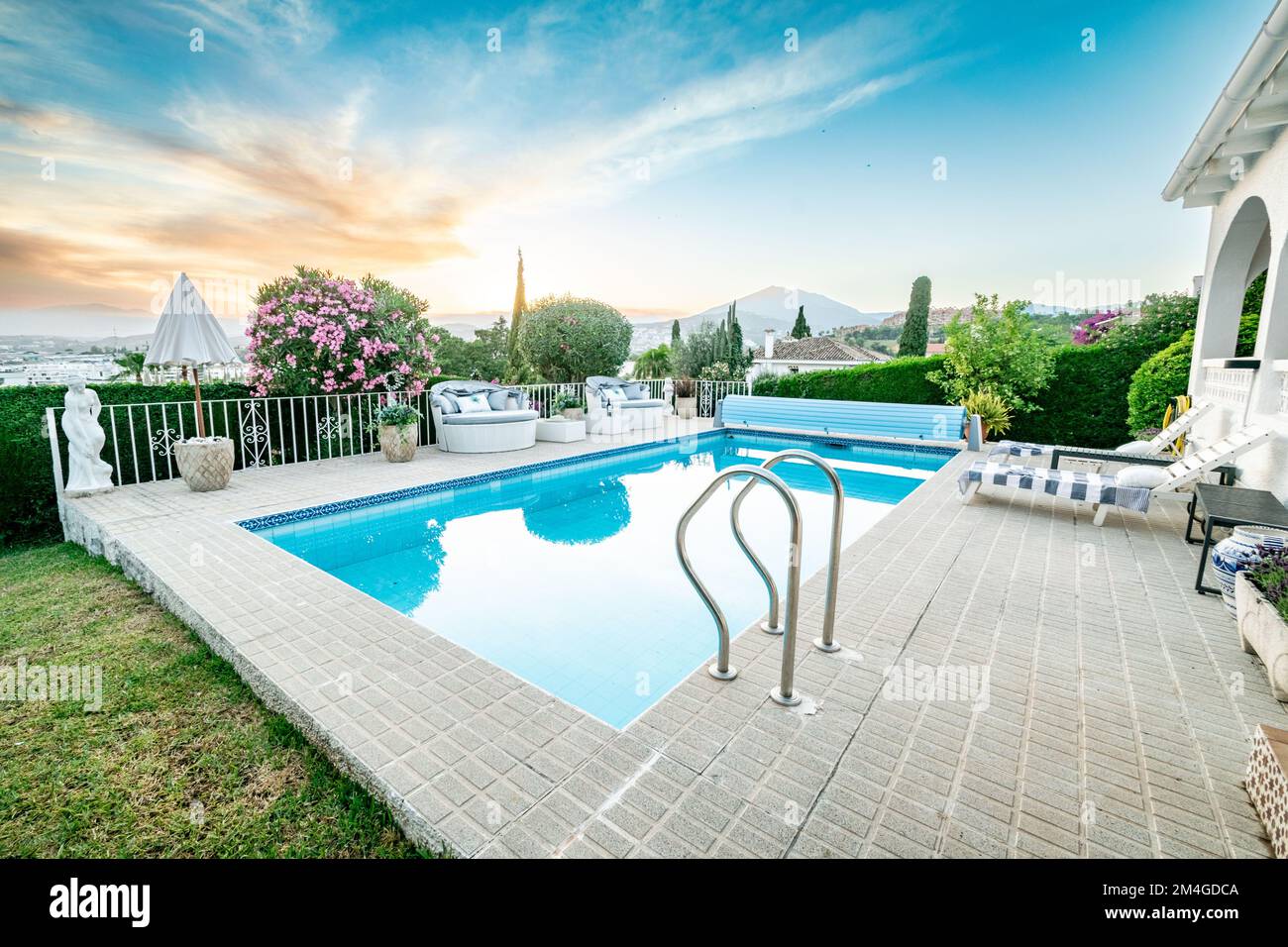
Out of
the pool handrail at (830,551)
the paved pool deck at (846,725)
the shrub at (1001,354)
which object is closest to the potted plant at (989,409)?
the shrub at (1001,354)

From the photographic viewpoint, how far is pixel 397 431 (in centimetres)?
789

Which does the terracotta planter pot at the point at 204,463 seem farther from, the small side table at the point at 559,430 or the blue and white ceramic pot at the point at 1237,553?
the blue and white ceramic pot at the point at 1237,553

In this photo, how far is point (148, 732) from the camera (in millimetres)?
2441

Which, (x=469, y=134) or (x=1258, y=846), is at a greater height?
(x=469, y=134)

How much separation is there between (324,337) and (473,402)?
2255 millimetres

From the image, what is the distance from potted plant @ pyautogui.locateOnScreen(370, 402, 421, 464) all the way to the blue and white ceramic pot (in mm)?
8276

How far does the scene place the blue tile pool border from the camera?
5.58 metres

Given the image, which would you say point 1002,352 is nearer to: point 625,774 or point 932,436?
point 932,436

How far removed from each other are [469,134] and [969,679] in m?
10.6

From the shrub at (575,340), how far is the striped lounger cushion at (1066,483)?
10.1 metres

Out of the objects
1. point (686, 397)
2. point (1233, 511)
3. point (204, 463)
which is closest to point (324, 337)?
point (204, 463)

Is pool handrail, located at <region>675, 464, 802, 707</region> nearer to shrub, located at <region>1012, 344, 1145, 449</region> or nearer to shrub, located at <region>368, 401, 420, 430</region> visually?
shrub, located at <region>368, 401, 420, 430</region>

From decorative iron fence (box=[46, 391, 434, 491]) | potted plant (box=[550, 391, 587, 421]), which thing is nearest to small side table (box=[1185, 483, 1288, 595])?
potted plant (box=[550, 391, 587, 421])
